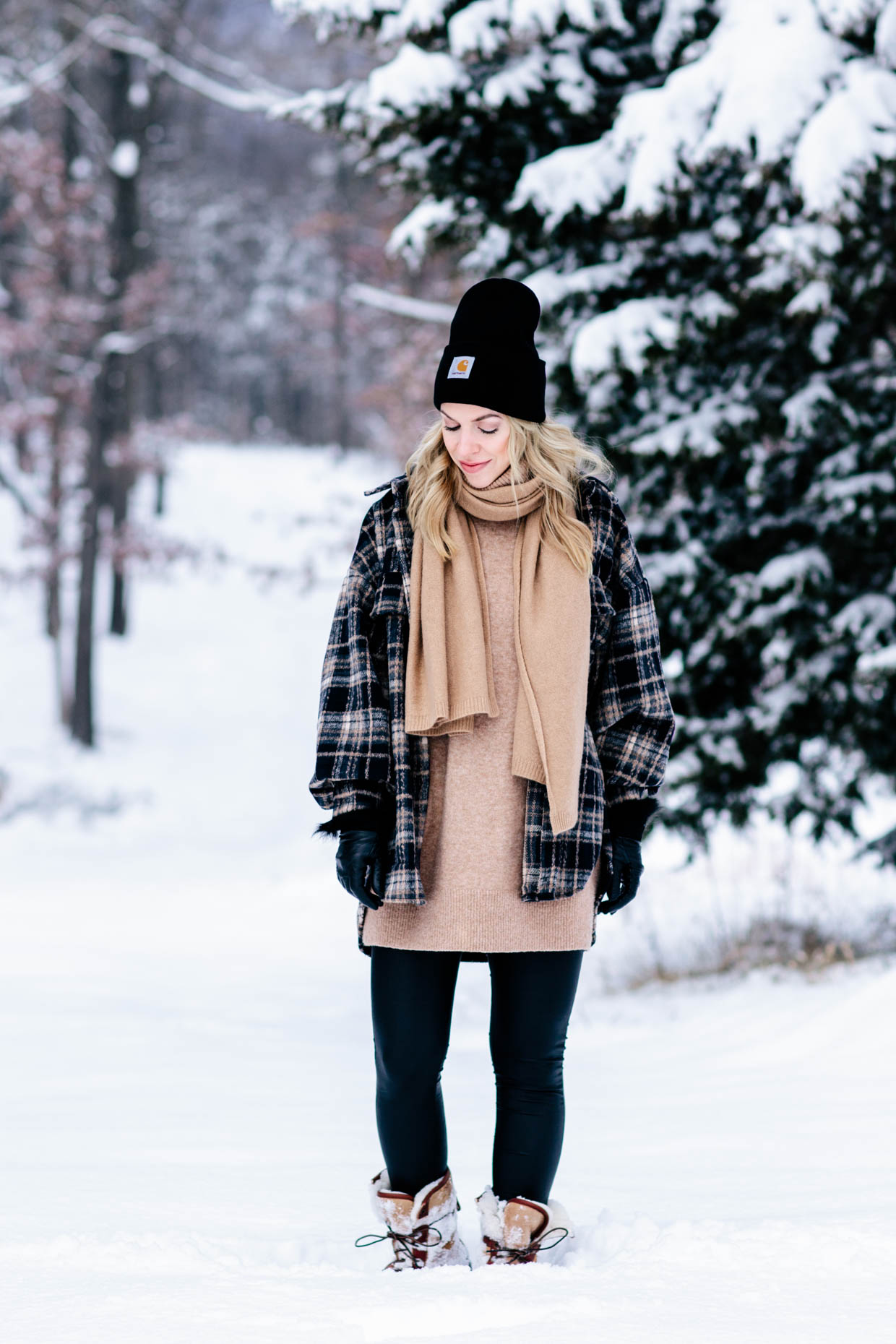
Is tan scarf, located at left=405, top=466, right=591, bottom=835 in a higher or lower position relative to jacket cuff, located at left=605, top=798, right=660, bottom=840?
higher

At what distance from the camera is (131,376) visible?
21.6 meters

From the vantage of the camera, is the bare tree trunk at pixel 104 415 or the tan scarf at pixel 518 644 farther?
the bare tree trunk at pixel 104 415

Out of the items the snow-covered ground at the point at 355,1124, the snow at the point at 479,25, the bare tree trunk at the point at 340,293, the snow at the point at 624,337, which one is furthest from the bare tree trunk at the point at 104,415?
the snow at the point at 624,337

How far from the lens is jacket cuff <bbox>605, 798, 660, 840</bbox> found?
9.64ft

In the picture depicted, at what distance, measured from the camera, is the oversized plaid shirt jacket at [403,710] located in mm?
2730

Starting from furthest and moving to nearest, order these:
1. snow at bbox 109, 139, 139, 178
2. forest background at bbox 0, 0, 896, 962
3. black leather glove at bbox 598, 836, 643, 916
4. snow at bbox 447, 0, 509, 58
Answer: snow at bbox 109, 139, 139, 178 < snow at bbox 447, 0, 509, 58 < forest background at bbox 0, 0, 896, 962 < black leather glove at bbox 598, 836, 643, 916

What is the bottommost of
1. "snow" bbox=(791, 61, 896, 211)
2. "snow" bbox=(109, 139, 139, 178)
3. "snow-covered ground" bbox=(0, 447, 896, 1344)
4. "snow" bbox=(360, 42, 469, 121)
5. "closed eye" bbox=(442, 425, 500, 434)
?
"snow-covered ground" bbox=(0, 447, 896, 1344)

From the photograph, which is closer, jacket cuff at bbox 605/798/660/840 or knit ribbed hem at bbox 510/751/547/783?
knit ribbed hem at bbox 510/751/547/783

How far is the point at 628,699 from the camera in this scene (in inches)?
116

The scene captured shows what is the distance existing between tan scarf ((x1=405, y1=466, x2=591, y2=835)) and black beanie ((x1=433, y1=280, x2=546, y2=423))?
0.16 metres

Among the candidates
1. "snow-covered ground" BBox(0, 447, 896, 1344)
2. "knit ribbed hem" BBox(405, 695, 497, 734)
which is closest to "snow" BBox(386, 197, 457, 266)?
"snow-covered ground" BBox(0, 447, 896, 1344)

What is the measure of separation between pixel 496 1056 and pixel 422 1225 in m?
0.37

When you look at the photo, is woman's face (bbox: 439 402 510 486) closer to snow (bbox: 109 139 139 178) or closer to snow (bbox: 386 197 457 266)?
snow (bbox: 386 197 457 266)

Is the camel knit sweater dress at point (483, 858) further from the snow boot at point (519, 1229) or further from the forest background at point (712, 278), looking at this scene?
the forest background at point (712, 278)
